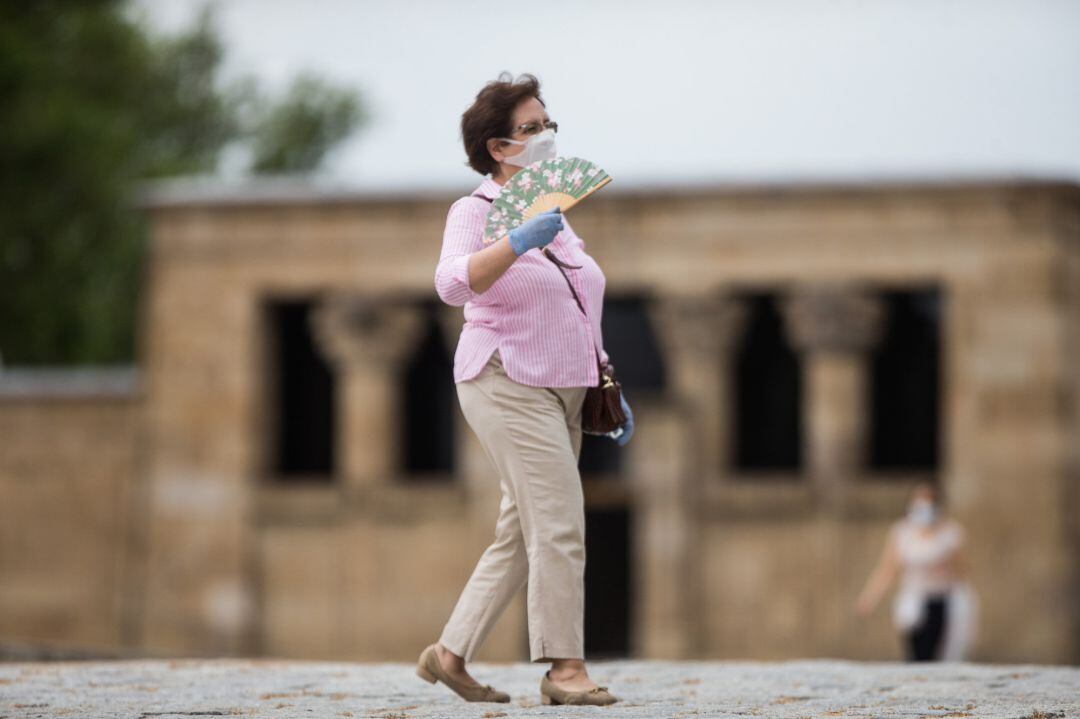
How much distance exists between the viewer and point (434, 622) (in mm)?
23484

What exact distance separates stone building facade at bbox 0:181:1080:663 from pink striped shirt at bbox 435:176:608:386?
49.9 feet

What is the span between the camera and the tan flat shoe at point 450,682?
7234 mm

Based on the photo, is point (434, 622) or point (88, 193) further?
point (88, 193)

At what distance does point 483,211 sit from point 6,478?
19171 millimetres

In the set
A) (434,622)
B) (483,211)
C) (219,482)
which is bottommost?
(434,622)

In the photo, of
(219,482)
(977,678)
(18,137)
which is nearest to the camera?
(977,678)

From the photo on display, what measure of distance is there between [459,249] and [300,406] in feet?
59.6

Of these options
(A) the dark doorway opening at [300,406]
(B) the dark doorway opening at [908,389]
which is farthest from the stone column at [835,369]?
(A) the dark doorway opening at [300,406]

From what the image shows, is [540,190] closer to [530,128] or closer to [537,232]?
[537,232]

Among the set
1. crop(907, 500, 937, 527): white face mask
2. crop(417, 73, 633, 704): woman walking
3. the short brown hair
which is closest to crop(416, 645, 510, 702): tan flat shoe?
crop(417, 73, 633, 704): woman walking

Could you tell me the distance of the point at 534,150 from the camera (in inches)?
283

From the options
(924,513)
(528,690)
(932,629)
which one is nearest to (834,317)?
(924,513)

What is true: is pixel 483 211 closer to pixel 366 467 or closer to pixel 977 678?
pixel 977 678

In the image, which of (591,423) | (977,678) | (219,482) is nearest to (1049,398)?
Result: (219,482)
